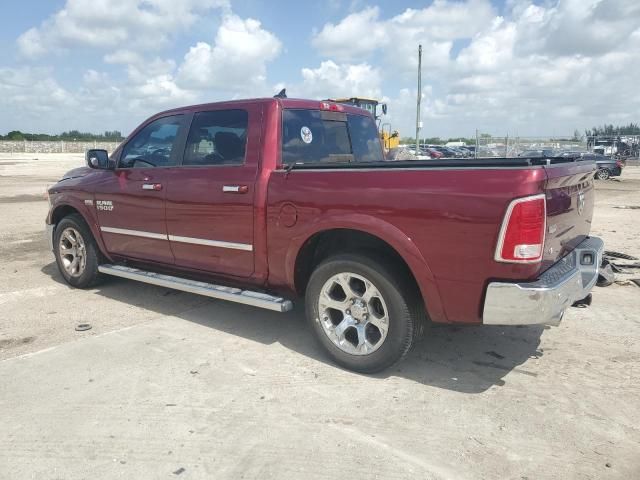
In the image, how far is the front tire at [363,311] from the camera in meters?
3.58

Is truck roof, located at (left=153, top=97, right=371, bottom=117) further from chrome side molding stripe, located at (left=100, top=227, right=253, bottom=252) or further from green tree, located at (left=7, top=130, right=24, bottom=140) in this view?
green tree, located at (left=7, top=130, right=24, bottom=140)

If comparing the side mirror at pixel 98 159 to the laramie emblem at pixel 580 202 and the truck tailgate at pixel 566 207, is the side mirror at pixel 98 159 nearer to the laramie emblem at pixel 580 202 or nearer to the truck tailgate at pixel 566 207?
the truck tailgate at pixel 566 207

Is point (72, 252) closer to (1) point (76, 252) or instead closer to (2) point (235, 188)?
(1) point (76, 252)

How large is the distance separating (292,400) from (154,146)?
2944mm

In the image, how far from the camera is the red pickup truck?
3.13 m

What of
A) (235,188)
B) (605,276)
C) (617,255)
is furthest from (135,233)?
(617,255)

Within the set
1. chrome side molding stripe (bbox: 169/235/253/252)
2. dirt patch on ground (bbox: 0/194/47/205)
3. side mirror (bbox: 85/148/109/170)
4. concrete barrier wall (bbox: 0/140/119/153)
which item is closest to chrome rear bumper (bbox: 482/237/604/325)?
chrome side molding stripe (bbox: 169/235/253/252)

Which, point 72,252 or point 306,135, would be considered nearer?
point 306,135

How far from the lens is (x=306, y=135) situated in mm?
4574

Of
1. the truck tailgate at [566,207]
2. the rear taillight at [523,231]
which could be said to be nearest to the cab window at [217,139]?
the rear taillight at [523,231]

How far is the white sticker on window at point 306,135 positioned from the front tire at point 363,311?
3.96ft

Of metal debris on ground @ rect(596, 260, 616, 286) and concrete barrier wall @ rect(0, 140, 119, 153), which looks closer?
metal debris on ground @ rect(596, 260, 616, 286)

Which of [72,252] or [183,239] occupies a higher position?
[183,239]

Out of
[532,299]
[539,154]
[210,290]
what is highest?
[539,154]
